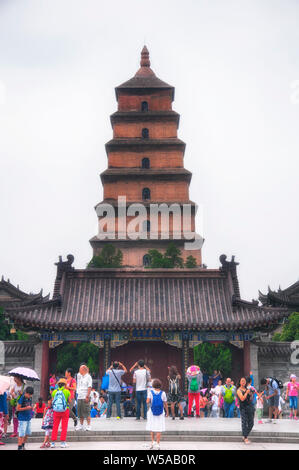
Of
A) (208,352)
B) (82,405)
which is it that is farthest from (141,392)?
(208,352)

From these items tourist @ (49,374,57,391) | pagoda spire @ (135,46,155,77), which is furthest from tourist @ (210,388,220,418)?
pagoda spire @ (135,46,155,77)

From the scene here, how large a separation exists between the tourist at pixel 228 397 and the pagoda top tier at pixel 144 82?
31.7 metres

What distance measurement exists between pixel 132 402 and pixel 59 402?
6883mm

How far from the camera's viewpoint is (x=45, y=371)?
66.4 feet

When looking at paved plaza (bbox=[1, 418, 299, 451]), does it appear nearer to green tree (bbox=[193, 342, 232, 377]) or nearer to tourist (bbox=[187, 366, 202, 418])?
tourist (bbox=[187, 366, 202, 418])

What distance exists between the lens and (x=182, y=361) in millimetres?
20734

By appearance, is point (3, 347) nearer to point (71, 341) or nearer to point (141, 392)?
point (71, 341)

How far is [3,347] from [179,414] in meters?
8.87

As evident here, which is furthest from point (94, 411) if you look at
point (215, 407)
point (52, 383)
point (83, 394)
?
point (83, 394)

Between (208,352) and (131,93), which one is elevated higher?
(131,93)

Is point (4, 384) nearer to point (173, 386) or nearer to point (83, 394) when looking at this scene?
point (83, 394)

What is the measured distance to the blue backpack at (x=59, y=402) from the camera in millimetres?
10172

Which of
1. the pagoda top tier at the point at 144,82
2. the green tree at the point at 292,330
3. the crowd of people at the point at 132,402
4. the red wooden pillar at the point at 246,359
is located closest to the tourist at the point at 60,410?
the crowd of people at the point at 132,402

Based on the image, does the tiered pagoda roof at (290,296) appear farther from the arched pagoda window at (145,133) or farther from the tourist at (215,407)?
the tourist at (215,407)
